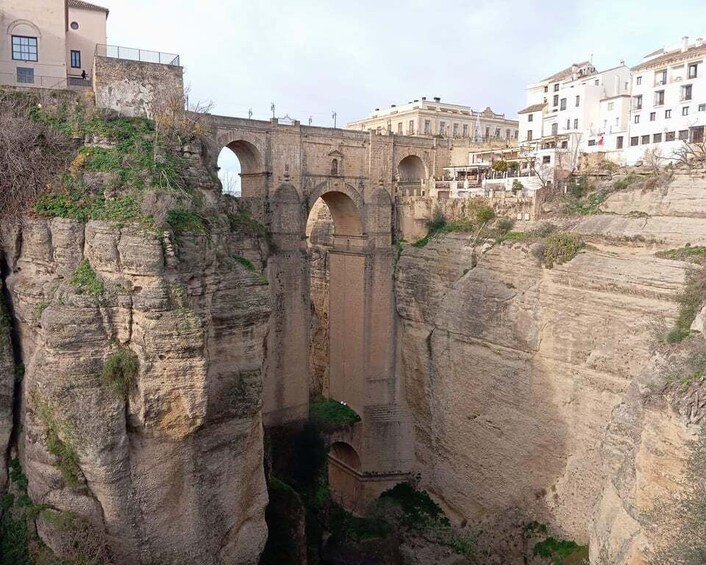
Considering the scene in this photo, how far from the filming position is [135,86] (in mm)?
14297

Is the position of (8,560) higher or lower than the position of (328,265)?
lower

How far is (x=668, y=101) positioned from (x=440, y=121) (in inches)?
609

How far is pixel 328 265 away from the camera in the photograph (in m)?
28.1

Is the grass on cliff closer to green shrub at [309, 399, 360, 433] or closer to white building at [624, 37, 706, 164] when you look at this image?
green shrub at [309, 399, 360, 433]

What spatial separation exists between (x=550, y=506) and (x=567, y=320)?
5.32 metres

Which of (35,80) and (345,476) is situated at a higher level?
(35,80)

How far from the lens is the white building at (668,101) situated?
25.4 meters

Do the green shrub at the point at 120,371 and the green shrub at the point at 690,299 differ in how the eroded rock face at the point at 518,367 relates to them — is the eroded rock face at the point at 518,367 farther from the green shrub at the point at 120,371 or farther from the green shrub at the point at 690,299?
the green shrub at the point at 120,371

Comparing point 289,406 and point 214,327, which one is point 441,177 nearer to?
point 289,406

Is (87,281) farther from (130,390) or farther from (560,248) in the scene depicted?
(560,248)

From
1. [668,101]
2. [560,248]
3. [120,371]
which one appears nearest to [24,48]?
[120,371]

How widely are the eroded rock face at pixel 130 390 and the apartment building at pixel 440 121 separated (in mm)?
28623

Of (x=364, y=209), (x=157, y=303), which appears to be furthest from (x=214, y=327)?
(x=364, y=209)

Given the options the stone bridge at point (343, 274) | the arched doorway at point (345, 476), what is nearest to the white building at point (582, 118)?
the stone bridge at point (343, 274)
